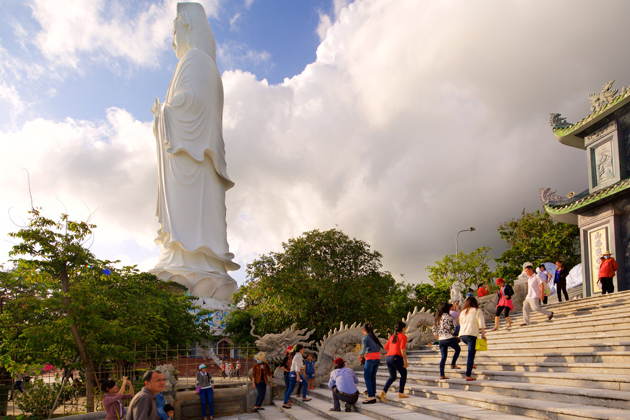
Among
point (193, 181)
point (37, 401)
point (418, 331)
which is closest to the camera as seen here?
point (37, 401)

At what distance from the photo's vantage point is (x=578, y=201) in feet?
45.5

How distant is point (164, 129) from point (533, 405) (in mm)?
23922

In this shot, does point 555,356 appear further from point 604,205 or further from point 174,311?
point 174,311

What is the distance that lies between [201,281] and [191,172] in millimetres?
6290

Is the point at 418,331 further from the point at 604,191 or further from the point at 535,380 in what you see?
the point at 535,380

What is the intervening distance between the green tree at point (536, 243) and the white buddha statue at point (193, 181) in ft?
54.6

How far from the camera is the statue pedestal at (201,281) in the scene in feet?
81.4

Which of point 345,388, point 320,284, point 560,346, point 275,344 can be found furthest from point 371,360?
point 320,284

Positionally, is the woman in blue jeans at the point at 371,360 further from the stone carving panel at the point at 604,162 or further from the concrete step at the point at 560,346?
the stone carving panel at the point at 604,162

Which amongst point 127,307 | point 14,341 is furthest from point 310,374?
point 14,341

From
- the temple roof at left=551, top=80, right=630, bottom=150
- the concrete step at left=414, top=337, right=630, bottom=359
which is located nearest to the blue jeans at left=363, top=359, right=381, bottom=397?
the concrete step at left=414, top=337, right=630, bottom=359

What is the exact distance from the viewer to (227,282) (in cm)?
2684

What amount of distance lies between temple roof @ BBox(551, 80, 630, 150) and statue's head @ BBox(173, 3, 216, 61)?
21.2 meters

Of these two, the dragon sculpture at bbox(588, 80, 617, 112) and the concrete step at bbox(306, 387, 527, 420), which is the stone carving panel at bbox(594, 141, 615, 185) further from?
the concrete step at bbox(306, 387, 527, 420)
